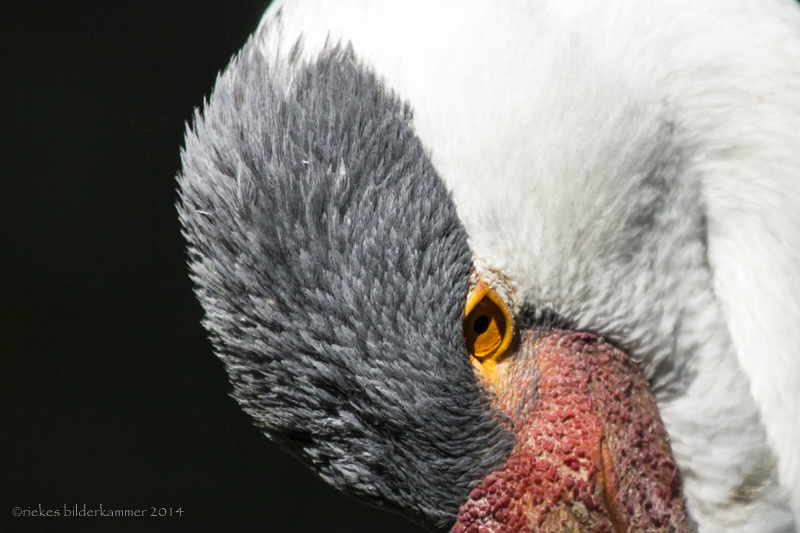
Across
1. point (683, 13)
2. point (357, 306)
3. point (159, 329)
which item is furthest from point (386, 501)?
point (159, 329)

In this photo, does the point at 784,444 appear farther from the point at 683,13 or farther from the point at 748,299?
the point at 683,13

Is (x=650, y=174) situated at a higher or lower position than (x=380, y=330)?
higher

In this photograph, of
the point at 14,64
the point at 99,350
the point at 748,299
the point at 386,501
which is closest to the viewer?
the point at 386,501

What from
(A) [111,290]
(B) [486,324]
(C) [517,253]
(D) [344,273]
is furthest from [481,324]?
(A) [111,290]

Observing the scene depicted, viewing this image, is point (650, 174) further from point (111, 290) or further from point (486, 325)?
point (111, 290)

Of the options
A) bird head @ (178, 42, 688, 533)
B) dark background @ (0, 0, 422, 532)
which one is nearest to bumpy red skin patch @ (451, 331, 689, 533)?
bird head @ (178, 42, 688, 533)

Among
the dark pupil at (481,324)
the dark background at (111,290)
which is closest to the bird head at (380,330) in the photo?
the dark pupil at (481,324)

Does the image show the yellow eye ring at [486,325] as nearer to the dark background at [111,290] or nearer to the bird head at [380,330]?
the bird head at [380,330]
